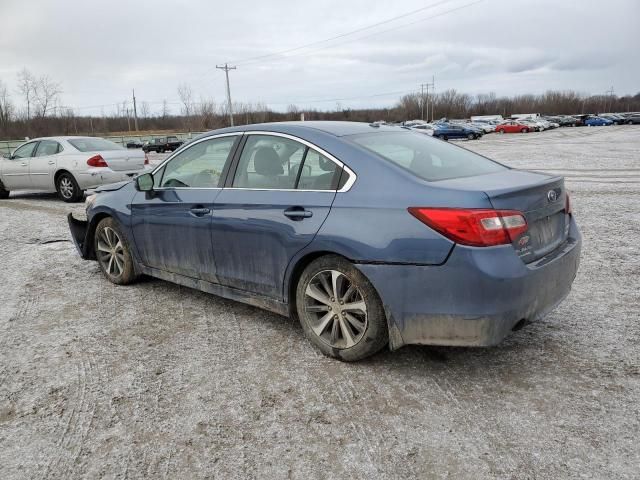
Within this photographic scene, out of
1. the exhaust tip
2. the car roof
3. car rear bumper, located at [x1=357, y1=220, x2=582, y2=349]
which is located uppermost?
the car roof

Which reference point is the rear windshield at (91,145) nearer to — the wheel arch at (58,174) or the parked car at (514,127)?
the wheel arch at (58,174)

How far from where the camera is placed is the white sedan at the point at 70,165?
434 inches

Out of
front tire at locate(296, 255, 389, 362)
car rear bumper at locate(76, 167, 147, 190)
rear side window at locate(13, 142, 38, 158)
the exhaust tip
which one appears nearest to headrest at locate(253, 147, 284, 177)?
front tire at locate(296, 255, 389, 362)

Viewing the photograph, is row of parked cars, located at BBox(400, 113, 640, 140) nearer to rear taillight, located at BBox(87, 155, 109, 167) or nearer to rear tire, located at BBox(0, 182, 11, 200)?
rear taillight, located at BBox(87, 155, 109, 167)

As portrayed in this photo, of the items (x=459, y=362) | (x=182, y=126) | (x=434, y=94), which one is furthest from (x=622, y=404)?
(x=434, y=94)

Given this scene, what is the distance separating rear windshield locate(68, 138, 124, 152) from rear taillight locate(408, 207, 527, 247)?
1019 cm

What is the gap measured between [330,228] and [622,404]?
6.25 ft

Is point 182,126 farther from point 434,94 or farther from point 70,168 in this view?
point 70,168

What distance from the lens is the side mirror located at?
464cm

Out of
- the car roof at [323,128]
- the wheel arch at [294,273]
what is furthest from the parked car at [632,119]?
the wheel arch at [294,273]

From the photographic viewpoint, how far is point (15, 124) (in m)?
72.7

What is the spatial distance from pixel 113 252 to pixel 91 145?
24.1 feet

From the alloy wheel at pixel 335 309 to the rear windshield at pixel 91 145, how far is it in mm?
9453

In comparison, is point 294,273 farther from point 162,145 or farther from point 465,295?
point 162,145
